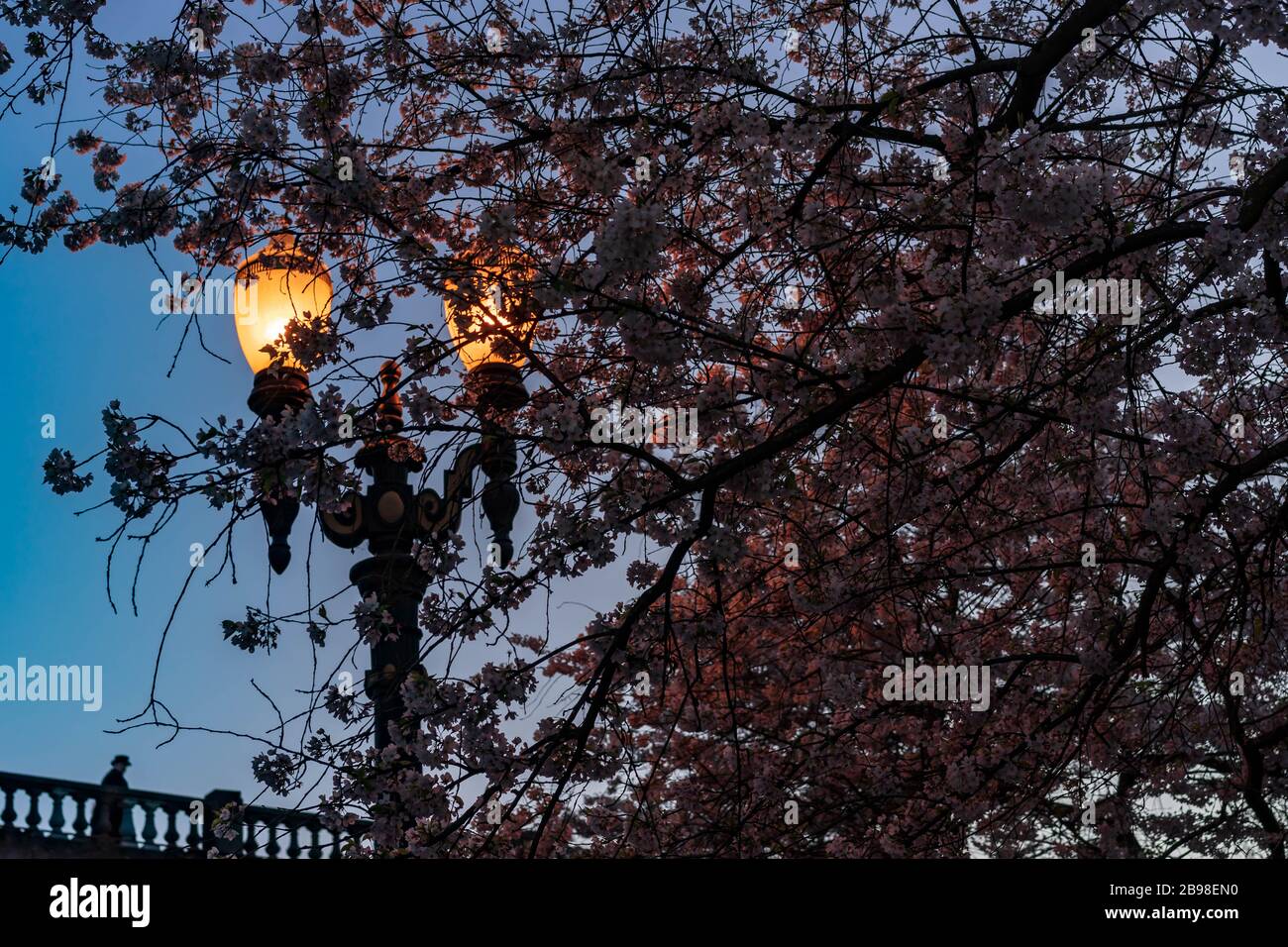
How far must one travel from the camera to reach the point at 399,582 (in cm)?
542

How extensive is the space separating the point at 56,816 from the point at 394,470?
11.2m

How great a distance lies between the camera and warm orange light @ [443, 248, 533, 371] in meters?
5.14

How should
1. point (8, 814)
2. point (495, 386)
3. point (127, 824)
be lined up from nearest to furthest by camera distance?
point (495, 386), point (8, 814), point (127, 824)

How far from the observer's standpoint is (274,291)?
6113 mm

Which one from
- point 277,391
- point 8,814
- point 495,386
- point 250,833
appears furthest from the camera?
point 8,814

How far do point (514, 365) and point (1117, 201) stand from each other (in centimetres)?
365

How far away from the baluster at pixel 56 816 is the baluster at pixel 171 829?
1.34 metres

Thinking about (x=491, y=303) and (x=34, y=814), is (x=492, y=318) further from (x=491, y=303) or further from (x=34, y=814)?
(x=34, y=814)

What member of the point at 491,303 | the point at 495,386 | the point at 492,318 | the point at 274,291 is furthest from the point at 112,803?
the point at 492,318

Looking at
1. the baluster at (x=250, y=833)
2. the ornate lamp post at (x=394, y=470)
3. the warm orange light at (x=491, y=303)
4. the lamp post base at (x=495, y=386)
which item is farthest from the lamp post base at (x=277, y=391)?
→ the baluster at (x=250, y=833)

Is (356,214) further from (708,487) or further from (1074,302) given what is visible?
(1074,302)

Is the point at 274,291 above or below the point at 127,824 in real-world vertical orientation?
above

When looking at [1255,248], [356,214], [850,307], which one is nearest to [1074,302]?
[1255,248]
